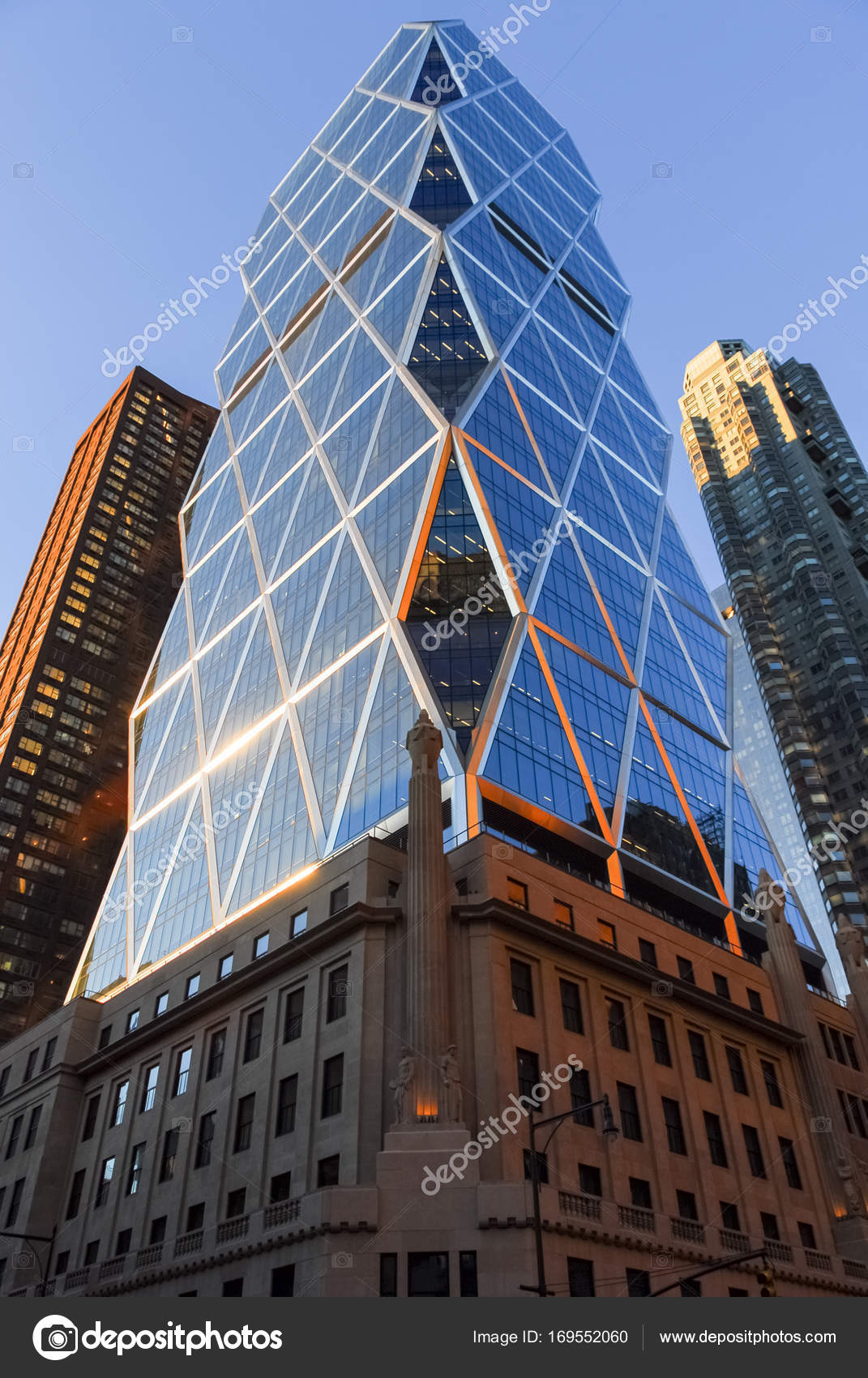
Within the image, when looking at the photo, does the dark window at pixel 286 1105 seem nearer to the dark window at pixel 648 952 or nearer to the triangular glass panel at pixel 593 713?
the dark window at pixel 648 952

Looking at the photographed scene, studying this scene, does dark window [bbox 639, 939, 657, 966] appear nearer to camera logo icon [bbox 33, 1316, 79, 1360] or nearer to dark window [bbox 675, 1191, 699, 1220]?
dark window [bbox 675, 1191, 699, 1220]

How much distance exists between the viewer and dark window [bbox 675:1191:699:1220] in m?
47.8

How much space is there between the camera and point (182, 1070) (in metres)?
54.9

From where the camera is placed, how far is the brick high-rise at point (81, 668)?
111562 millimetres

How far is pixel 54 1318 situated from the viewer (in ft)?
73.4

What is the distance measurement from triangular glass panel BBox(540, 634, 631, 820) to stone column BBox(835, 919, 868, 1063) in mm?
19355

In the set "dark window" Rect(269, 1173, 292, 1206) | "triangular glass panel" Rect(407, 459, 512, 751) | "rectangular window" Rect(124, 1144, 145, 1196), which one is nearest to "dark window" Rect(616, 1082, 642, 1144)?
"dark window" Rect(269, 1173, 292, 1206)

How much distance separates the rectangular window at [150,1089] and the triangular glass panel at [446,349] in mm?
50459

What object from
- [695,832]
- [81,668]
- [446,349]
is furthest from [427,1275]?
[81,668]

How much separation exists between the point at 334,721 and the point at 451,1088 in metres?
32.9

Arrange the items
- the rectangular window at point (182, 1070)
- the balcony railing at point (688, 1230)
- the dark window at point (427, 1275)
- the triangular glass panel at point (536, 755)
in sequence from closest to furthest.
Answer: the dark window at point (427, 1275) < the balcony railing at point (688, 1230) < the rectangular window at point (182, 1070) < the triangular glass panel at point (536, 755)

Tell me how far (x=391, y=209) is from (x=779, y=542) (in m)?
74.6

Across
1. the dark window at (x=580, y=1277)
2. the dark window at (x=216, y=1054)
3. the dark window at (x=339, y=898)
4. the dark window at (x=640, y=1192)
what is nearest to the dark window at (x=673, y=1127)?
the dark window at (x=640, y=1192)

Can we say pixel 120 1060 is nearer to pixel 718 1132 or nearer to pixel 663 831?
pixel 718 1132
